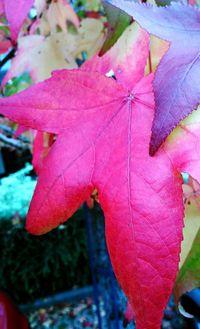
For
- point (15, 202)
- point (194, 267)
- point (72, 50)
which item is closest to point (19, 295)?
point (15, 202)

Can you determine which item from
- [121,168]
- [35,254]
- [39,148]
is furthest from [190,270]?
[35,254]

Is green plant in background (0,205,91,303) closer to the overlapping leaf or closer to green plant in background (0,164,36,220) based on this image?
green plant in background (0,164,36,220)

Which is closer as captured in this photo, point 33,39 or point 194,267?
point 194,267

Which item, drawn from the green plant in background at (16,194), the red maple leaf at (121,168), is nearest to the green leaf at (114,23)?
the red maple leaf at (121,168)

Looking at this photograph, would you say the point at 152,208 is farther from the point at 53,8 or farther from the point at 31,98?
the point at 53,8

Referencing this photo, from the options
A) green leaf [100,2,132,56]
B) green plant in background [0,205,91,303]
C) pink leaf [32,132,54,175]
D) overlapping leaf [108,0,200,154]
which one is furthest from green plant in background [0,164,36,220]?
overlapping leaf [108,0,200,154]
